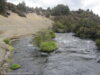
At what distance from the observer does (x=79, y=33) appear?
42.6 metres

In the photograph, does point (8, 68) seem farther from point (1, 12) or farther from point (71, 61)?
point (1, 12)

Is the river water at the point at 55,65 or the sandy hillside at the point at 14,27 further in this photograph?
the sandy hillside at the point at 14,27

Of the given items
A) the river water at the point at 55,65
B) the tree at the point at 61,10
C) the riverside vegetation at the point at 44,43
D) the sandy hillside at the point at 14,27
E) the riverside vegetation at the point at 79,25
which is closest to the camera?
the river water at the point at 55,65

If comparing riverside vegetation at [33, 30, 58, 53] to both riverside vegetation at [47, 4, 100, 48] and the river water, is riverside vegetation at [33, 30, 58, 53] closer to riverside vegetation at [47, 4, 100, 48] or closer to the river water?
the river water

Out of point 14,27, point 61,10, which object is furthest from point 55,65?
point 61,10

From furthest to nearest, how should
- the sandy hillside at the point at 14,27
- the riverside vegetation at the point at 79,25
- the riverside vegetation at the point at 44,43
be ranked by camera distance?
the sandy hillside at the point at 14,27 → the riverside vegetation at the point at 79,25 → the riverside vegetation at the point at 44,43

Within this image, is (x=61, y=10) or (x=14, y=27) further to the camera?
(x=61, y=10)

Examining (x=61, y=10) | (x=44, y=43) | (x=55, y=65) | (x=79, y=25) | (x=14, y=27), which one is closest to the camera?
(x=55, y=65)

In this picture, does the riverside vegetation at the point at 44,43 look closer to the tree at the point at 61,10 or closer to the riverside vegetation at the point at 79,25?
the riverside vegetation at the point at 79,25

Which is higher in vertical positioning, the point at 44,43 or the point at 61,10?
the point at 61,10

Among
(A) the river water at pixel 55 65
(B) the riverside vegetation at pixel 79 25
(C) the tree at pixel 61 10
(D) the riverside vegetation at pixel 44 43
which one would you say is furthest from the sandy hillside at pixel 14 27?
(C) the tree at pixel 61 10

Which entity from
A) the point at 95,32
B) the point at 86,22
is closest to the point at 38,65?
the point at 95,32

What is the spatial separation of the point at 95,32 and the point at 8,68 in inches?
1065

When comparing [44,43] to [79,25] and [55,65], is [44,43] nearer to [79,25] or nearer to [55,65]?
[55,65]
